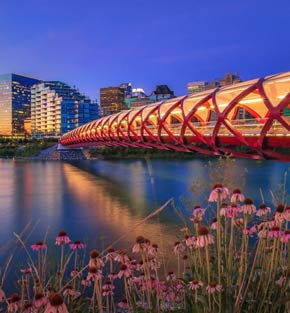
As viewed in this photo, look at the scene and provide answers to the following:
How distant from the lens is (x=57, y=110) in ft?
397

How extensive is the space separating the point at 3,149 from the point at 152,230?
226 feet

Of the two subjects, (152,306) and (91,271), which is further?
(152,306)

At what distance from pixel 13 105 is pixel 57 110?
53.5 m

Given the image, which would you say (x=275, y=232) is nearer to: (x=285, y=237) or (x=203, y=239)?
(x=285, y=237)

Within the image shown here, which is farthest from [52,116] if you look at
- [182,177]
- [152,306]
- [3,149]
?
[152,306]

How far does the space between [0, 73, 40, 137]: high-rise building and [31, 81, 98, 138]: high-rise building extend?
1217 inches

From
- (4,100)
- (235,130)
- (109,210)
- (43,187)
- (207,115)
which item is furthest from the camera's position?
(4,100)

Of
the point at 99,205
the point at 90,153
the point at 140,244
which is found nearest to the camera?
the point at 140,244

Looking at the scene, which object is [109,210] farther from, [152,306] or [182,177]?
[152,306]

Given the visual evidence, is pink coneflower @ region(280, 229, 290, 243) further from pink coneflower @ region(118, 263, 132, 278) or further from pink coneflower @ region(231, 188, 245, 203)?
pink coneflower @ region(118, 263, 132, 278)

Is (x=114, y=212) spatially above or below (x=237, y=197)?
below

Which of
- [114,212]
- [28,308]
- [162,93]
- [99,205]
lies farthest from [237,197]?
[162,93]

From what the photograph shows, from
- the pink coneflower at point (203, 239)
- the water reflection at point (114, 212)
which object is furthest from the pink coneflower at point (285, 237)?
the water reflection at point (114, 212)

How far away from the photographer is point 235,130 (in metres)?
12.7
